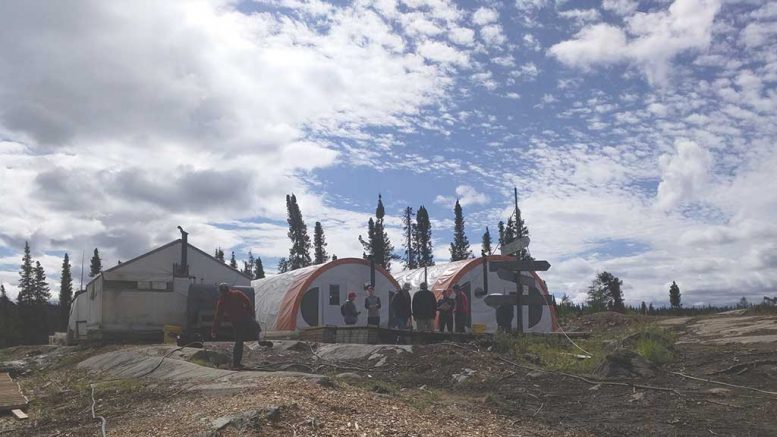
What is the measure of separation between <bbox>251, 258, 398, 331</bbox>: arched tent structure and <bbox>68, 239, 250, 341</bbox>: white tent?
2.52m

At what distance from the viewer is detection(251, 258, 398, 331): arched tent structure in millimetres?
25172

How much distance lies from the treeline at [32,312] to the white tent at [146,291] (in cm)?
3213

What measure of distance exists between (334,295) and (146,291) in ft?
21.5

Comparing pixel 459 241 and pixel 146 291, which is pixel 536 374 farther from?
pixel 459 241

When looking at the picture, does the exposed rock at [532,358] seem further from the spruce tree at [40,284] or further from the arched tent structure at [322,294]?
the spruce tree at [40,284]

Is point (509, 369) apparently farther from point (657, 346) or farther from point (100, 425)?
point (100, 425)

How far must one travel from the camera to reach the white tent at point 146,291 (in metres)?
22.5

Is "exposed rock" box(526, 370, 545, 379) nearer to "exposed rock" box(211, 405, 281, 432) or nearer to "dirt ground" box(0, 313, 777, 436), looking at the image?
"dirt ground" box(0, 313, 777, 436)

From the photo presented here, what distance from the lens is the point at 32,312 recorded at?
197 feet

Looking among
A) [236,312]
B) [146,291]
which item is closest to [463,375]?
[236,312]

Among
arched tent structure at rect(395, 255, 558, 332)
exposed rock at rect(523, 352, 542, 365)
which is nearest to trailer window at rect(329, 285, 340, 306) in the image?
arched tent structure at rect(395, 255, 558, 332)

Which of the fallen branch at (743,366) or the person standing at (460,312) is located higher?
the person standing at (460,312)

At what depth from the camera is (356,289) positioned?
26266 mm

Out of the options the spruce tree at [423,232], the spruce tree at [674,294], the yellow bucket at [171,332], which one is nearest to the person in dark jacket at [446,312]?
the yellow bucket at [171,332]
